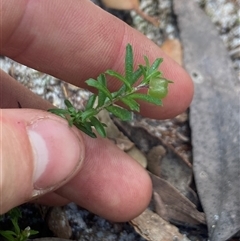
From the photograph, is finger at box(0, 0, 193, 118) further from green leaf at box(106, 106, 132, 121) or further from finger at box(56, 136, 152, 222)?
green leaf at box(106, 106, 132, 121)

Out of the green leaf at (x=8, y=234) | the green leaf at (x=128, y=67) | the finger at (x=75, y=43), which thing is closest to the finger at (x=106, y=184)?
→ the finger at (x=75, y=43)

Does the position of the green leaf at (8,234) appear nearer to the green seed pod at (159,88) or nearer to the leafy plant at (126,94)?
the leafy plant at (126,94)

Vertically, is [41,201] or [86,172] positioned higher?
[86,172]

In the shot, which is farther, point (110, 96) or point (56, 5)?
point (56, 5)

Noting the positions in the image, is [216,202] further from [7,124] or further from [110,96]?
[7,124]

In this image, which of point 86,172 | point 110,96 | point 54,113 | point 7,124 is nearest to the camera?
point 7,124

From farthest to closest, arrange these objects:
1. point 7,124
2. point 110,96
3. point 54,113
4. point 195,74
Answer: point 195,74
point 54,113
point 110,96
point 7,124

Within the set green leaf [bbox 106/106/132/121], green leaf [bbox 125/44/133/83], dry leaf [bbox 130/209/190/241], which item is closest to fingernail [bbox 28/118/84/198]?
green leaf [bbox 106/106/132/121]

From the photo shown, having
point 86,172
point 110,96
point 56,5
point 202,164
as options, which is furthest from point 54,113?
point 202,164
